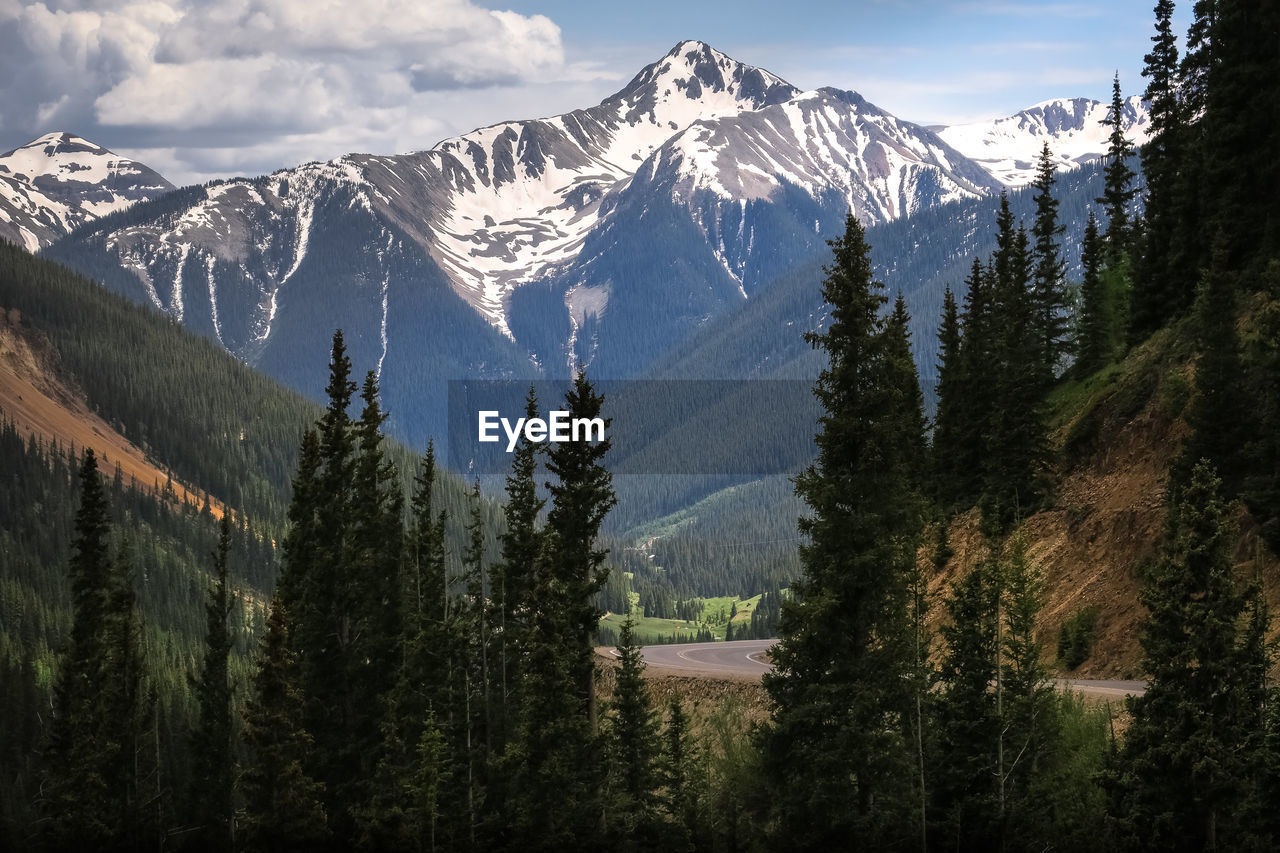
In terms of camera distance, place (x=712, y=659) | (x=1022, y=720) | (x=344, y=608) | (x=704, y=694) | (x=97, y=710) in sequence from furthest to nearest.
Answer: (x=712, y=659), (x=704, y=694), (x=97, y=710), (x=344, y=608), (x=1022, y=720)

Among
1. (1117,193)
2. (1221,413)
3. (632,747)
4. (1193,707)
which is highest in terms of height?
(1117,193)

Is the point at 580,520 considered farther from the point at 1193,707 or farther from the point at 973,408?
the point at 973,408

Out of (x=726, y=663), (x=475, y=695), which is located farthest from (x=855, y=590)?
(x=726, y=663)

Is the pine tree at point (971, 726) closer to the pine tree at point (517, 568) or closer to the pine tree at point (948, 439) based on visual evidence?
the pine tree at point (517, 568)

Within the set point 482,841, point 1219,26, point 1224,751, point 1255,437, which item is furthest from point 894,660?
point 1219,26

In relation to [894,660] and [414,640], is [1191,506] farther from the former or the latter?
[414,640]

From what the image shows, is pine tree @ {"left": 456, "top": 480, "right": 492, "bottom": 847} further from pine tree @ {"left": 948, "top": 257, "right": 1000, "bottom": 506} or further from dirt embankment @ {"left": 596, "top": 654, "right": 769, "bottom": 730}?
pine tree @ {"left": 948, "top": 257, "right": 1000, "bottom": 506}
